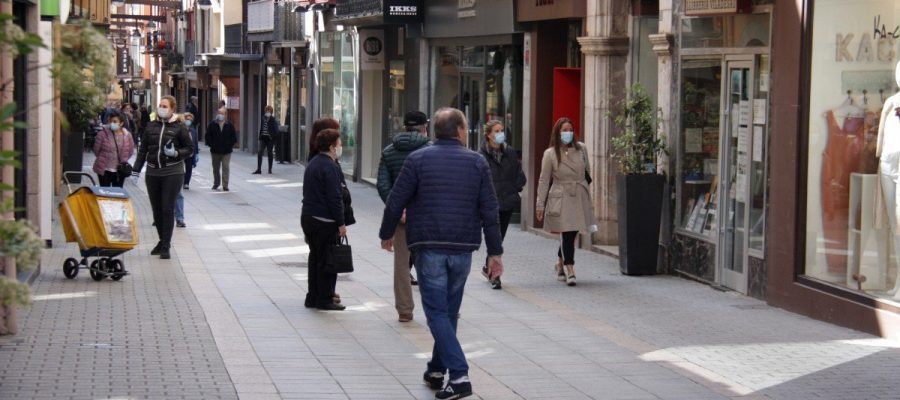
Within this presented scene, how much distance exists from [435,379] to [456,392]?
462 millimetres

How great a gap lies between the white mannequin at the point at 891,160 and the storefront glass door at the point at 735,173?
2278mm

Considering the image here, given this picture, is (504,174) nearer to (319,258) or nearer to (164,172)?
(319,258)

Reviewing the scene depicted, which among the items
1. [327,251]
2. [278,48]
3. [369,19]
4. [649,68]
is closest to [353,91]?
[369,19]

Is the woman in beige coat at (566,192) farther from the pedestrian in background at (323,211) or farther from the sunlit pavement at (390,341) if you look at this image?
the pedestrian in background at (323,211)

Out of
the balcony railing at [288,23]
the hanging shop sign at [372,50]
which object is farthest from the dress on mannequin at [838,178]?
the balcony railing at [288,23]

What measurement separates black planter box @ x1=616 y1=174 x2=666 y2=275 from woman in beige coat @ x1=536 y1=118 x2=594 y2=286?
590 millimetres

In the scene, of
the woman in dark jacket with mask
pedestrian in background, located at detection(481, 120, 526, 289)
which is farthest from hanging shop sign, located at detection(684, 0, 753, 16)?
the woman in dark jacket with mask

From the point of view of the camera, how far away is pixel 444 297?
27.6 feet

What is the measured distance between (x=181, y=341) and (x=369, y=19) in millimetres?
19037

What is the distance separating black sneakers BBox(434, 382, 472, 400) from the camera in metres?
8.20

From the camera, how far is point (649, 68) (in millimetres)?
17344

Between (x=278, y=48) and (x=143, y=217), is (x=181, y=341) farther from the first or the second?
(x=278, y=48)

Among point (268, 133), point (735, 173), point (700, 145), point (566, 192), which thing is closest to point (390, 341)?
point (566, 192)

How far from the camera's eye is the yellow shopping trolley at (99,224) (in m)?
13.3
